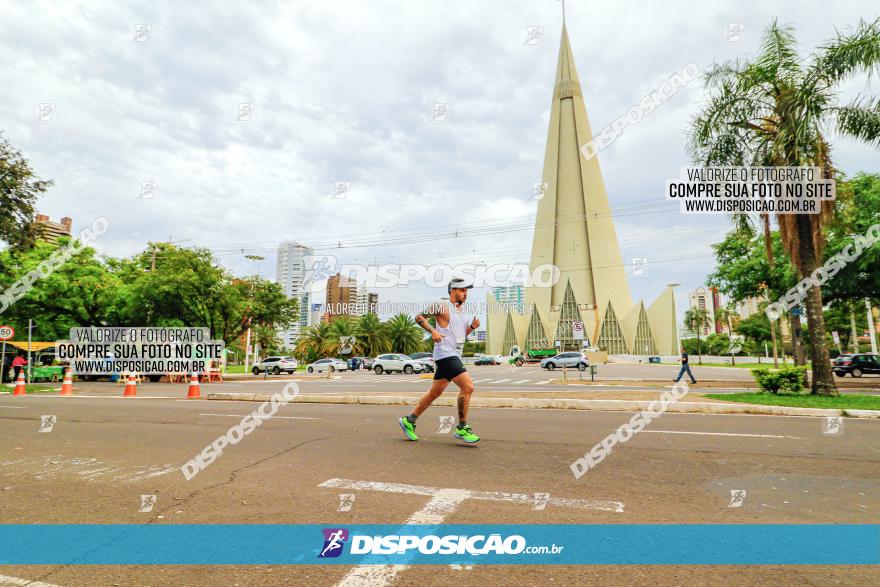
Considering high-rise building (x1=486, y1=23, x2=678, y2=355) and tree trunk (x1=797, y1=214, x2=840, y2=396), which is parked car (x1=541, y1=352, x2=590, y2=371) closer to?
tree trunk (x1=797, y1=214, x2=840, y2=396)

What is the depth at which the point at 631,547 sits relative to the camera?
280 centimetres

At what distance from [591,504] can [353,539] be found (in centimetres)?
183

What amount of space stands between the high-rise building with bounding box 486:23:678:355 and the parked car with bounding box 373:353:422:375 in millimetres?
55166

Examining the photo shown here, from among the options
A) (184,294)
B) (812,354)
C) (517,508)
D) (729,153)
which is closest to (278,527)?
(517,508)

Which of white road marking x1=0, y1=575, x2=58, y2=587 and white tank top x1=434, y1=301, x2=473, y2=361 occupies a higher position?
white tank top x1=434, y1=301, x2=473, y2=361

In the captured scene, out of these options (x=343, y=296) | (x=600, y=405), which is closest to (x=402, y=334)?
(x=343, y=296)

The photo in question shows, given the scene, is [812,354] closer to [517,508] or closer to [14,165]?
[517,508]

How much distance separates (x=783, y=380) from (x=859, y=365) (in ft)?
70.5

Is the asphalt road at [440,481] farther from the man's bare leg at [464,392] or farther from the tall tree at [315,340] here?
the tall tree at [315,340]

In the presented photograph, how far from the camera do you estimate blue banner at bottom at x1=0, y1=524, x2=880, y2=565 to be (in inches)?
105

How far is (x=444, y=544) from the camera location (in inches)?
113

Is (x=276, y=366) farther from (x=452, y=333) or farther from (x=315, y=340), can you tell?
(x=452, y=333)

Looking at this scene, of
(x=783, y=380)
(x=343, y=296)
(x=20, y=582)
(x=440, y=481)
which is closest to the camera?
(x=20, y=582)

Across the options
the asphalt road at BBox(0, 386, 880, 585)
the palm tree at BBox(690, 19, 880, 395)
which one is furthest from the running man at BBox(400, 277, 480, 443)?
the palm tree at BBox(690, 19, 880, 395)
